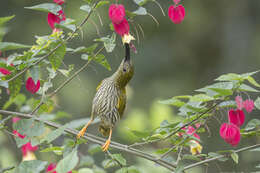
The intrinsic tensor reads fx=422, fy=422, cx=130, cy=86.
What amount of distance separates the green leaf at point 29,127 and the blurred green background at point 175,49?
3335 millimetres

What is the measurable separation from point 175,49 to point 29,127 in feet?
16.8

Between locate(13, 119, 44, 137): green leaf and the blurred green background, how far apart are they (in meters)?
3.34

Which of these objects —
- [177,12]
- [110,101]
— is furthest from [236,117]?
[110,101]

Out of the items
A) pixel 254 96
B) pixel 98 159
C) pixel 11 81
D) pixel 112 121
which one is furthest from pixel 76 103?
pixel 11 81

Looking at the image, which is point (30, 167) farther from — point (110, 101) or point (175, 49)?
point (175, 49)

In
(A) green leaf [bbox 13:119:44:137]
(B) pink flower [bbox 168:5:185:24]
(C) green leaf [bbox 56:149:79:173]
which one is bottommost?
(C) green leaf [bbox 56:149:79:173]

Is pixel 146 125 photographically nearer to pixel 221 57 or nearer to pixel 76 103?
pixel 76 103

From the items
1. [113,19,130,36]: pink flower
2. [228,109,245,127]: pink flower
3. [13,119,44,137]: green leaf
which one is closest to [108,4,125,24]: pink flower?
[113,19,130,36]: pink flower

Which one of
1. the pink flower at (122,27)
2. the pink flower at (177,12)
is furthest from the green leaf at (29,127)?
the pink flower at (177,12)

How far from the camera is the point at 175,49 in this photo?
21.7ft

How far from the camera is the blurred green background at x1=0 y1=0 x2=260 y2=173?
5422mm

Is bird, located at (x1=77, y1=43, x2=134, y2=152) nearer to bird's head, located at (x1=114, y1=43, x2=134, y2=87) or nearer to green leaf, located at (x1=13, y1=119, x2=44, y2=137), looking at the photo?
bird's head, located at (x1=114, y1=43, x2=134, y2=87)

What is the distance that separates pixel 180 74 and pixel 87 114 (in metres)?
1.69

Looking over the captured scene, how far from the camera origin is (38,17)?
5.67 meters
